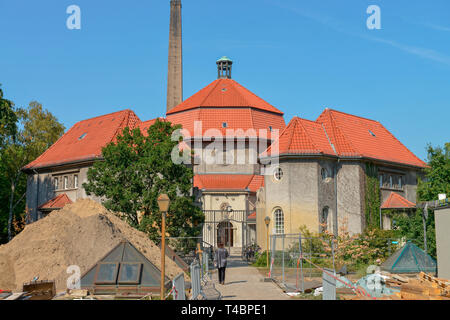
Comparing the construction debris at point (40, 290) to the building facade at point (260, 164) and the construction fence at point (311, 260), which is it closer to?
the construction fence at point (311, 260)

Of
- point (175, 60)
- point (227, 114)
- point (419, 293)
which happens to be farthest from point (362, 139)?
point (175, 60)

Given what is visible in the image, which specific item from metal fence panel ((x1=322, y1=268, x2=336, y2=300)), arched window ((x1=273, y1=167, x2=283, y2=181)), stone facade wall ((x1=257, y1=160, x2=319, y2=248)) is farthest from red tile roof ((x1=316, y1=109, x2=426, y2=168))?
metal fence panel ((x1=322, y1=268, x2=336, y2=300))

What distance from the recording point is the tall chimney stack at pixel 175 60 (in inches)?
2616

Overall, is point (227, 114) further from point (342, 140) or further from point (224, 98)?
point (342, 140)

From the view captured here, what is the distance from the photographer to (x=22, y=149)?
166 ft

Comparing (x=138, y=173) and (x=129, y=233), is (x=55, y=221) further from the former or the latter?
(x=138, y=173)

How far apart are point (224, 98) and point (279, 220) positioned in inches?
850

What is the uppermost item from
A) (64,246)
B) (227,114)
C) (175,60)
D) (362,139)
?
(175,60)

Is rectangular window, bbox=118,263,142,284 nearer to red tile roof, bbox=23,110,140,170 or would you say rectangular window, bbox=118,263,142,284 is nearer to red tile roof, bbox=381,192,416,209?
red tile roof, bbox=23,110,140,170

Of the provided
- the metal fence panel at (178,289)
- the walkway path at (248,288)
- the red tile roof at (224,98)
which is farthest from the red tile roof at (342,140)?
the metal fence panel at (178,289)

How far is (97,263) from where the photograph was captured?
1930 centimetres

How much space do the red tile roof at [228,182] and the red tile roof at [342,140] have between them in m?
9.43

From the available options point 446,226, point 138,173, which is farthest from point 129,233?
point 446,226

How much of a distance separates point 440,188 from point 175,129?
55.3ft
